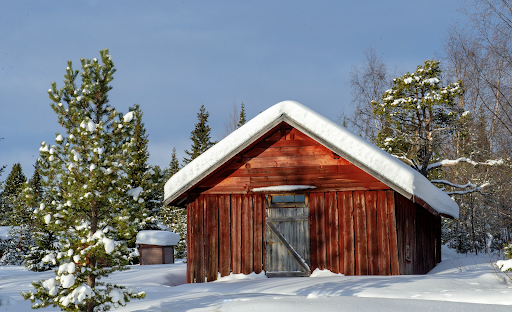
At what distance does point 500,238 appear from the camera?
24703 mm

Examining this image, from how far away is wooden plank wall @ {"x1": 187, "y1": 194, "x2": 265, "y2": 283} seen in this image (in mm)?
10977

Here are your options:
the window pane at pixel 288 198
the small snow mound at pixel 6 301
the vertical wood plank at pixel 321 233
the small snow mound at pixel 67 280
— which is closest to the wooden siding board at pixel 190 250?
the window pane at pixel 288 198

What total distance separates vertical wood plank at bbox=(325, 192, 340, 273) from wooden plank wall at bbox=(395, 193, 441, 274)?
60.1 inches

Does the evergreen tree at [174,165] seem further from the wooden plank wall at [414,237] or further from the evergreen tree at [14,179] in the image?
the wooden plank wall at [414,237]

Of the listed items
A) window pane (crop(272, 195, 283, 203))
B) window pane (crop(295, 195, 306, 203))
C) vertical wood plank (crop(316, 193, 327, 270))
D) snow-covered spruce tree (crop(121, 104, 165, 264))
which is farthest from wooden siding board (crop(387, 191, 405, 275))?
snow-covered spruce tree (crop(121, 104, 165, 264))

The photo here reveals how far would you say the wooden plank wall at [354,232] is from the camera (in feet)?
34.1

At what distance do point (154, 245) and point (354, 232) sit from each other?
37.0 ft

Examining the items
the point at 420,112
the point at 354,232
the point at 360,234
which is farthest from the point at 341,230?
the point at 420,112

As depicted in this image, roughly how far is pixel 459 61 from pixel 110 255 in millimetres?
23241

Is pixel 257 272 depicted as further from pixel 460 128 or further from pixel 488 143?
pixel 488 143

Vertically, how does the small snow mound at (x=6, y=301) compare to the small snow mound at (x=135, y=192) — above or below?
below

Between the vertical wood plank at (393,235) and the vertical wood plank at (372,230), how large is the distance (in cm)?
34

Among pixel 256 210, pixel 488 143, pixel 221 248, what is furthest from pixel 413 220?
pixel 488 143

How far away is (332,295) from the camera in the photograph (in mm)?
7449
